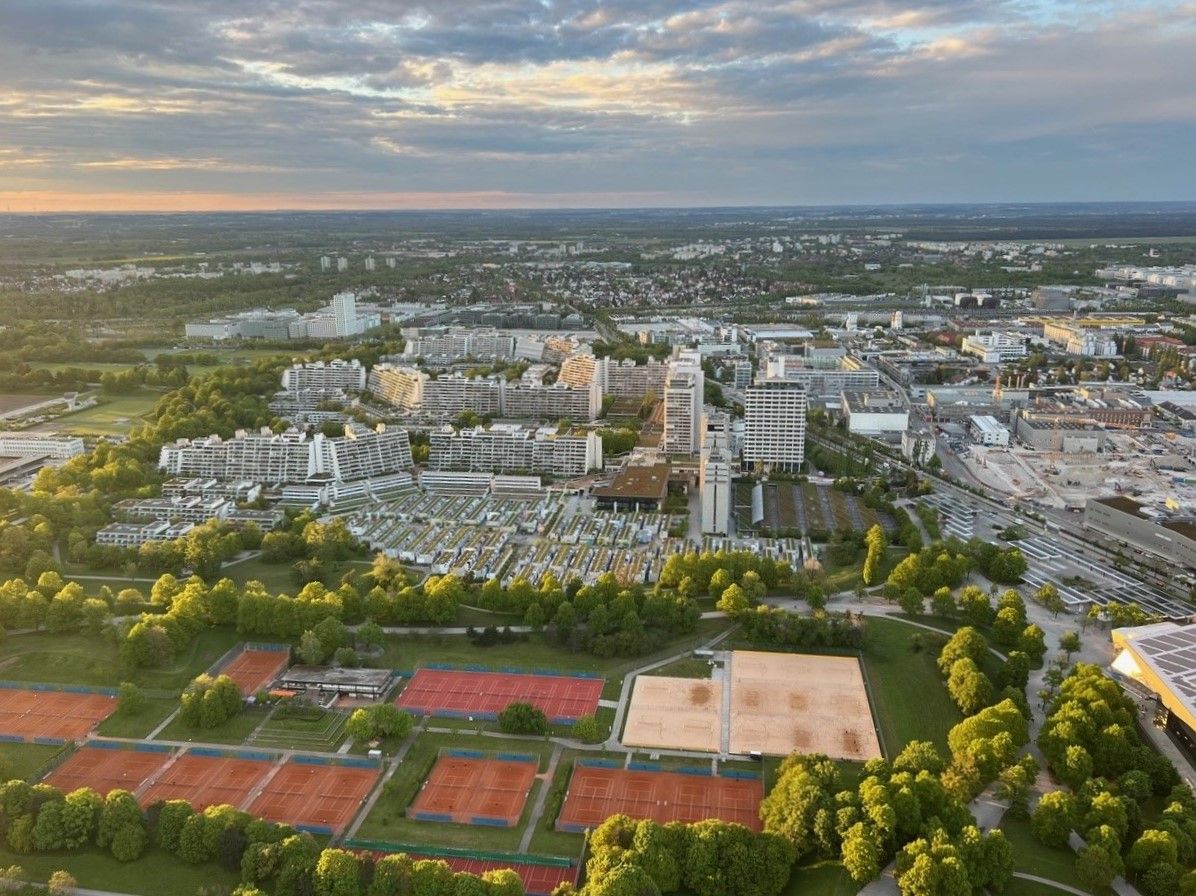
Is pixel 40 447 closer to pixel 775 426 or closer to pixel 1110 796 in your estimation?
pixel 775 426

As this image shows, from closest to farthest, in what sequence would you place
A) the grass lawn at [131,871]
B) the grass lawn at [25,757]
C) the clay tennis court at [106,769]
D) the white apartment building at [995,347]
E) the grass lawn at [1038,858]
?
the grass lawn at [131,871] < the grass lawn at [1038,858] < the clay tennis court at [106,769] < the grass lawn at [25,757] < the white apartment building at [995,347]

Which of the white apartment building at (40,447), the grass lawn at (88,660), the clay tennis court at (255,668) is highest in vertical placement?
the white apartment building at (40,447)

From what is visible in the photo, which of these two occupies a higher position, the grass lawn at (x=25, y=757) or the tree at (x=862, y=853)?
the tree at (x=862, y=853)

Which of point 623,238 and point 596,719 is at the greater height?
point 623,238

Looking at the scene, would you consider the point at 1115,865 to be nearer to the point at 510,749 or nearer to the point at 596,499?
the point at 510,749

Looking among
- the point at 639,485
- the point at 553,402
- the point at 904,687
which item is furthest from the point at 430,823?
the point at 553,402

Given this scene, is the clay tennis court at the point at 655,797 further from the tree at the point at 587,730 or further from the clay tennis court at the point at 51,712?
the clay tennis court at the point at 51,712

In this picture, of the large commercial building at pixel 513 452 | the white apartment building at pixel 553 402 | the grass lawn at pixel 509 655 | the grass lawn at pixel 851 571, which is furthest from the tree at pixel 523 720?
the white apartment building at pixel 553 402

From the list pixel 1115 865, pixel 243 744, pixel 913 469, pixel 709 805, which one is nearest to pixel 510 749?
pixel 709 805
